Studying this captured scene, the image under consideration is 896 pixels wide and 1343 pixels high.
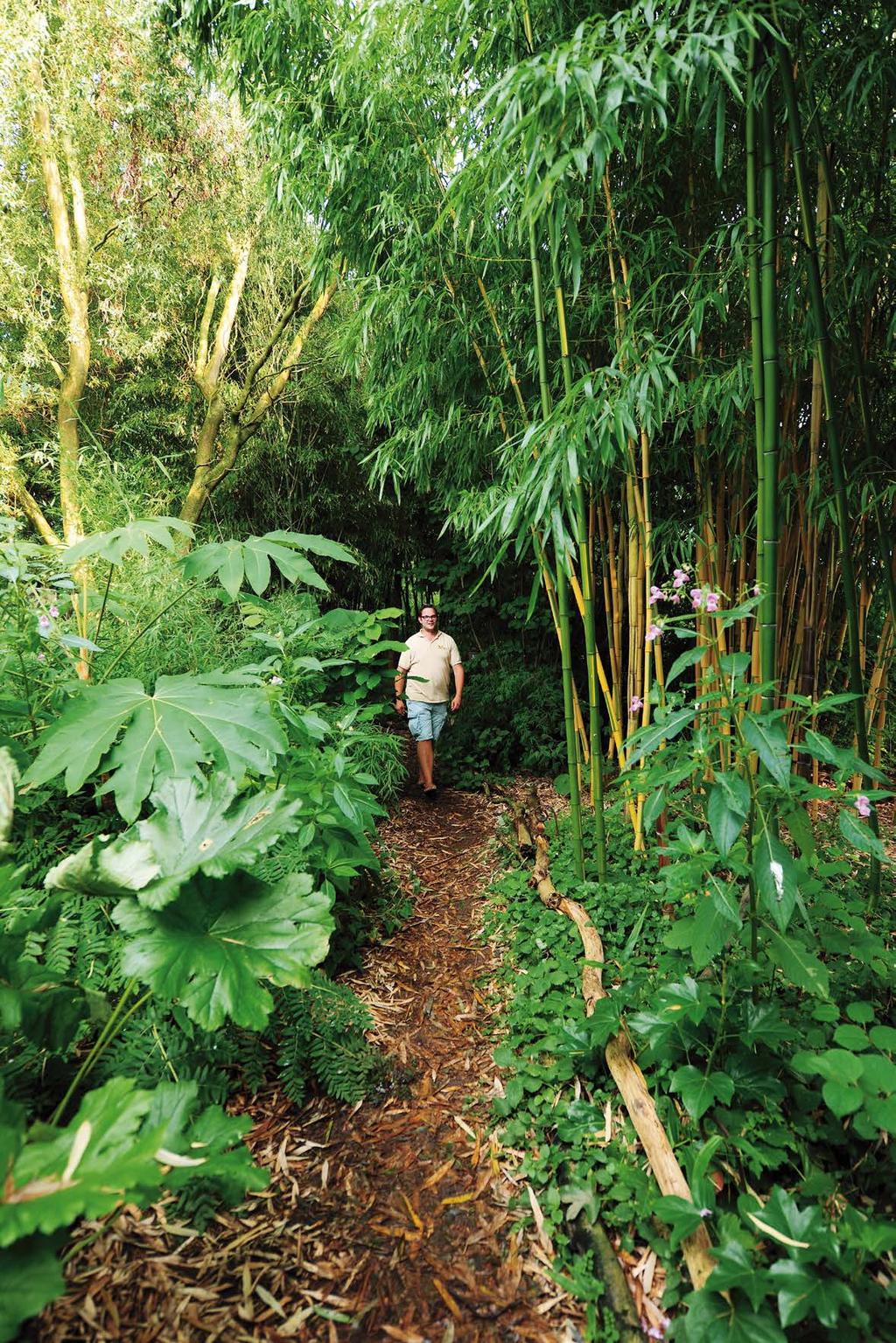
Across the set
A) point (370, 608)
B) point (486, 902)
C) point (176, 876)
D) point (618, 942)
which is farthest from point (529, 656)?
point (176, 876)

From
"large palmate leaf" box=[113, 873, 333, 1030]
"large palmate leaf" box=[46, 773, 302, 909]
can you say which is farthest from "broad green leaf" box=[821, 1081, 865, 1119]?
"large palmate leaf" box=[46, 773, 302, 909]

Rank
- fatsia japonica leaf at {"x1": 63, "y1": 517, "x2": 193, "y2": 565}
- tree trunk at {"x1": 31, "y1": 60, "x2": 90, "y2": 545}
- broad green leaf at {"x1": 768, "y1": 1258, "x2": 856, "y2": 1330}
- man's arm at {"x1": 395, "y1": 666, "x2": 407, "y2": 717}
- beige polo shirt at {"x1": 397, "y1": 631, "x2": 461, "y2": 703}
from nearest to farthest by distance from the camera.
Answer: broad green leaf at {"x1": 768, "y1": 1258, "x2": 856, "y2": 1330} → fatsia japonica leaf at {"x1": 63, "y1": 517, "x2": 193, "y2": 565} → man's arm at {"x1": 395, "y1": 666, "x2": 407, "y2": 717} → beige polo shirt at {"x1": 397, "y1": 631, "x2": 461, "y2": 703} → tree trunk at {"x1": 31, "y1": 60, "x2": 90, "y2": 545}

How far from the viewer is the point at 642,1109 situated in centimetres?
123

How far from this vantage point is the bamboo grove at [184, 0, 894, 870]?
4.49ft

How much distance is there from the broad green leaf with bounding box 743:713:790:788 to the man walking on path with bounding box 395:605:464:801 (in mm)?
2643

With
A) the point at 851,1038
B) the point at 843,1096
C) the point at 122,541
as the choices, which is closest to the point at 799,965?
the point at 851,1038

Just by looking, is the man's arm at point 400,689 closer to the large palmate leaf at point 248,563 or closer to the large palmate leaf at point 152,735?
the large palmate leaf at point 248,563

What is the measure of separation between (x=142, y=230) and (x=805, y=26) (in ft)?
15.8

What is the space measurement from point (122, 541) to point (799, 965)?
66.3 inches

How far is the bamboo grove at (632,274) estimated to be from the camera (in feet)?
4.49

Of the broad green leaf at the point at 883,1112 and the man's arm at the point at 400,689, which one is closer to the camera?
the broad green leaf at the point at 883,1112

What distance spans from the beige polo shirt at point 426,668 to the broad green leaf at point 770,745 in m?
2.66

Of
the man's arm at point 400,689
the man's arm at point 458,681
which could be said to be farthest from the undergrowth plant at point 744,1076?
the man's arm at point 458,681

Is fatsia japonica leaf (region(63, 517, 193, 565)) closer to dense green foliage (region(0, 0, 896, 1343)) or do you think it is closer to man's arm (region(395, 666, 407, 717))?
dense green foliage (region(0, 0, 896, 1343))
